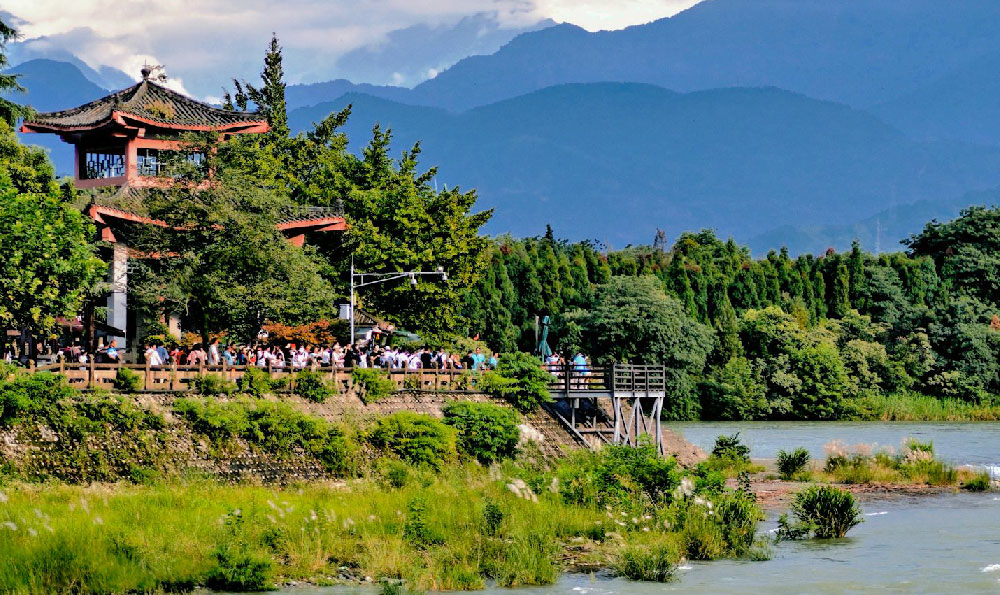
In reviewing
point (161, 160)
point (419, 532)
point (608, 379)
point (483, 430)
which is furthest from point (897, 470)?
point (161, 160)

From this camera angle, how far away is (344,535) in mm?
23141

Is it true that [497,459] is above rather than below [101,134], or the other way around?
below

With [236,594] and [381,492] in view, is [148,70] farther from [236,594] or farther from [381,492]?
[236,594]

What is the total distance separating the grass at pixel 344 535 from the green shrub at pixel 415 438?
7111 mm

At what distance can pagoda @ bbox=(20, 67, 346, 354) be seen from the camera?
48.2 meters

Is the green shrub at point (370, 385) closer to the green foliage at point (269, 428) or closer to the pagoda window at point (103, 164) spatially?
the green foliage at point (269, 428)

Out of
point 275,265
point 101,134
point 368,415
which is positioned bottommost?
point 368,415

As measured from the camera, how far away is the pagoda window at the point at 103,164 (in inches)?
1992

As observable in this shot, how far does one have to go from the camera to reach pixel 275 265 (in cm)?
4100

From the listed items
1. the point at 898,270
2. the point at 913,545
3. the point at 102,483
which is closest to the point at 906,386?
the point at 898,270

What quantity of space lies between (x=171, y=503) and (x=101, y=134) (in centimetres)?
2886

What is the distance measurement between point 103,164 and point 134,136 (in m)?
2.17

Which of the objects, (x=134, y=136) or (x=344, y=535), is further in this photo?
(x=134, y=136)

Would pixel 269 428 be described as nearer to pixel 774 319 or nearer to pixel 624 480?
pixel 624 480
